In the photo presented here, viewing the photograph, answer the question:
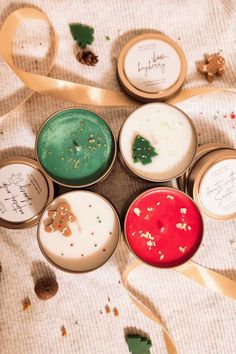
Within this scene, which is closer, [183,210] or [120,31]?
[183,210]

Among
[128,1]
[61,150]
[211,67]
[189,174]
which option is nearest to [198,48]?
[211,67]

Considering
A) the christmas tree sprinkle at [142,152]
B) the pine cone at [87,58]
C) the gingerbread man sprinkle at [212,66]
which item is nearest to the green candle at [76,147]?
the christmas tree sprinkle at [142,152]

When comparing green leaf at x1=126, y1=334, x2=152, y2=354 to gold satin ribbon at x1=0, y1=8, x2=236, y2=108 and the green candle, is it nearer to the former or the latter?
the green candle

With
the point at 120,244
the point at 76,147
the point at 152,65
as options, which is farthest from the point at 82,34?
the point at 120,244

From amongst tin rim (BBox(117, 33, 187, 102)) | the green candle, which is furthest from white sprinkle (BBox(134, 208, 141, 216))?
tin rim (BBox(117, 33, 187, 102))

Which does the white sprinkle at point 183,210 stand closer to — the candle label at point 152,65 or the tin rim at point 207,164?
the tin rim at point 207,164

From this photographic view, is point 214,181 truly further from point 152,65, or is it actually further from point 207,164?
point 152,65
